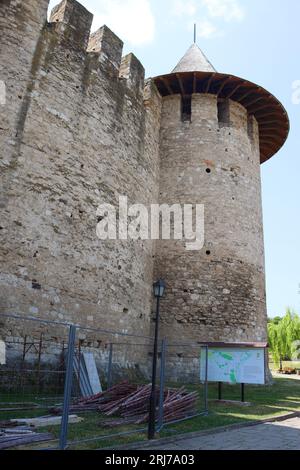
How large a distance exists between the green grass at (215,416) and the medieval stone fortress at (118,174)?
208cm

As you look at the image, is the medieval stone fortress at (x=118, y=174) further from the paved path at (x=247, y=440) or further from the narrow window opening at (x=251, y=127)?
the paved path at (x=247, y=440)

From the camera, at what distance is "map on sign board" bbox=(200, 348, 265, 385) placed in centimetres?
743

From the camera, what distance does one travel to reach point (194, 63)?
1508cm

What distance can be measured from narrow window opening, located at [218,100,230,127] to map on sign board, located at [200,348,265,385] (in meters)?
8.80

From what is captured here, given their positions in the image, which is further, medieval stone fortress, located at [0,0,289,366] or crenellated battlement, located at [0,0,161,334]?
medieval stone fortress, located at [0,0,289,366]

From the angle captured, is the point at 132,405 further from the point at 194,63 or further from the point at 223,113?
the point at 194,63

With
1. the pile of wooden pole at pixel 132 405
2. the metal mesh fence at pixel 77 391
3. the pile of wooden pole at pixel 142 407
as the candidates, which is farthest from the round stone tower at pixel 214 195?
the pile of wooden pole at pixel 142 407

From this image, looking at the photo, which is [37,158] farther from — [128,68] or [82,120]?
[128,68]

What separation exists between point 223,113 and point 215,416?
1087cm

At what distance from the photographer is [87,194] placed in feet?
31.9

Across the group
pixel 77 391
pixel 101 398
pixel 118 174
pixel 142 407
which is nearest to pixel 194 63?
pixel 118 174

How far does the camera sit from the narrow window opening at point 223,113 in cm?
1418

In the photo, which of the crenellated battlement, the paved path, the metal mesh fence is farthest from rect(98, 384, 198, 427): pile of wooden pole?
the crenellated battlement

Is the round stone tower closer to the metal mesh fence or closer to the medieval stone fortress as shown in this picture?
the medieval stone fortress
